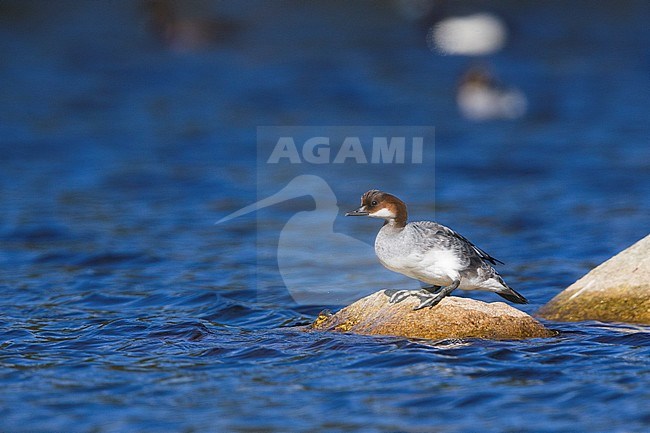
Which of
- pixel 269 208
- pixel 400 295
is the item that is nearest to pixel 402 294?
pixel 400 295

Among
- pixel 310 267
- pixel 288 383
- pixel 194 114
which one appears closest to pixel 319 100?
pixel 194 114

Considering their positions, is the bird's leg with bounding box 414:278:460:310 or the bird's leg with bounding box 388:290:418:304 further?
the bird's leg with bounding box 388:290:418:304

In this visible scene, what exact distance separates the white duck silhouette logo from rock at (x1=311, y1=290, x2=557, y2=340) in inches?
64.4

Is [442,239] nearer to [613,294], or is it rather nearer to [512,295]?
[512,295]

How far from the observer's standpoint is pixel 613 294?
26.4 ft

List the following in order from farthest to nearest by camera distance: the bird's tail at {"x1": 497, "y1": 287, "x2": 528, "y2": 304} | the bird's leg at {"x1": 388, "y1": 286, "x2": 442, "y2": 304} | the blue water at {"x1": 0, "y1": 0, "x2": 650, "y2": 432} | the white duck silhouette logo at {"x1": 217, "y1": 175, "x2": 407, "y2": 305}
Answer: the white duck silhouette logo at {"x1": 217, "y1": 175, "x2": 407, "y2": 305} → the bird's tail at {"x1": 497, "y1": 287, "x2": 528, "y2": 304} → the bird's leg at {"x1": 388, "y1": 286, "x2": 442, "y2": 304} → the blue water at {"x1": 0, "y1": 0, "x2": 650, "y2": 432}

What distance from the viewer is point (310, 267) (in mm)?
10484

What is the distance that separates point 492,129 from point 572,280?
7.80 m

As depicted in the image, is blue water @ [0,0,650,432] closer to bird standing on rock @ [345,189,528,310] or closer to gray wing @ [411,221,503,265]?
bird standing on rock @ [345,189,528,310]

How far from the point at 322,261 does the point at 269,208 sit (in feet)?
8.86

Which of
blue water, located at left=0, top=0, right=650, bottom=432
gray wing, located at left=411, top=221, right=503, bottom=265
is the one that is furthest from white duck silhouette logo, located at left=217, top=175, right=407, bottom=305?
gray wing, located at left=411, top=221, right=503, bottom=265

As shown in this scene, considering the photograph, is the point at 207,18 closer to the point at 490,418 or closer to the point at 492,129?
the point at 492,129

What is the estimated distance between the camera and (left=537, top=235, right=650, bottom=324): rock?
7.88 metres

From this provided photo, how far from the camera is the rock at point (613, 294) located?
7883mm
